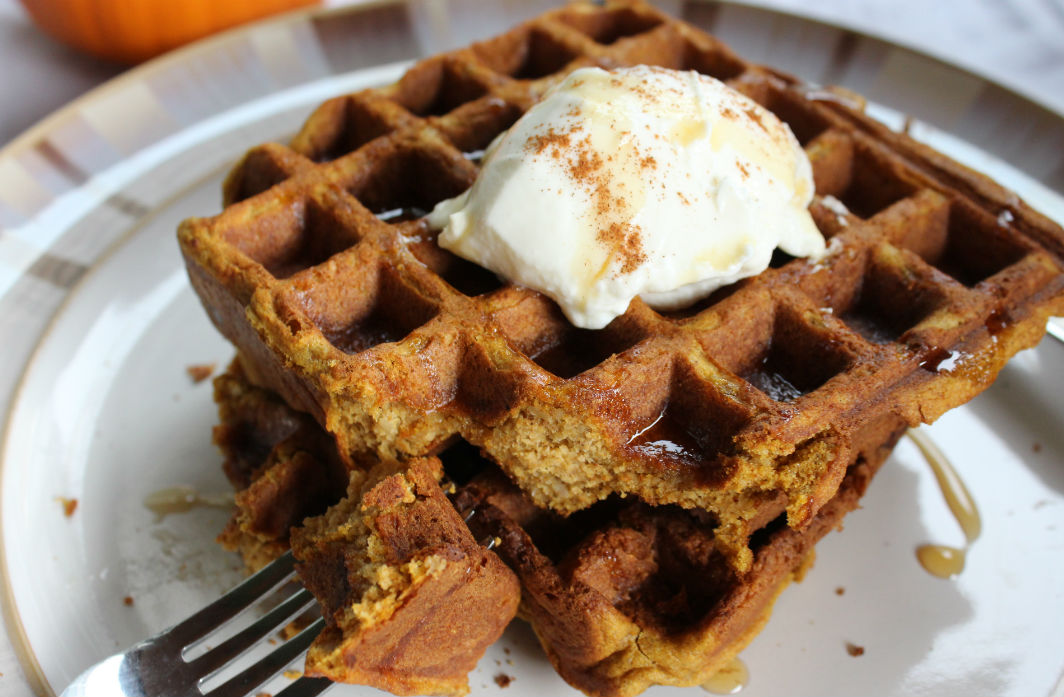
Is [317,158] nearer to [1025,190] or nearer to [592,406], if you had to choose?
[592,406]

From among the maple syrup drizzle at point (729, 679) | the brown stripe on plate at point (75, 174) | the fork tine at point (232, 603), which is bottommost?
the maple syrup drizzle at point (729, 679)

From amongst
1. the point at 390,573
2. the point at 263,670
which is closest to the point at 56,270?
the point at 263,670

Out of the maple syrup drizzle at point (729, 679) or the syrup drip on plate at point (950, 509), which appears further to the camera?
the syrup drip on plate at point (950, 509)

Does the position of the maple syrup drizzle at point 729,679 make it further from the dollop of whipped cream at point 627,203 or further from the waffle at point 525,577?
the dollop of whipped cream at point 627,203

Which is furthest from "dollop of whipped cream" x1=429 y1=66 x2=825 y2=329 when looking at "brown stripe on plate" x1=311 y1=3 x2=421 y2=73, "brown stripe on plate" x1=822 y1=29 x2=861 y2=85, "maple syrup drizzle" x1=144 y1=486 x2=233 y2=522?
"brown stripe on plate" x1=311 y1=3 x2=421 y2=73

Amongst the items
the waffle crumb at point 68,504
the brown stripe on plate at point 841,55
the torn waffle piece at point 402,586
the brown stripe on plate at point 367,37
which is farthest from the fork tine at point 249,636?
the brown stripe on plate at point 841,55

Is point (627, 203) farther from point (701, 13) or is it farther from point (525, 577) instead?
point (701, 13)

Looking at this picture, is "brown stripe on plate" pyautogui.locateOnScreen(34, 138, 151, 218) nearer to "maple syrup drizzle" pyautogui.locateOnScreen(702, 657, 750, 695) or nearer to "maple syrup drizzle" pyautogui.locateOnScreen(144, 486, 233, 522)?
"maple syrup drizzle" pyautogui.locateOnScreen(144, 486, 233, 522)
